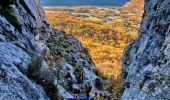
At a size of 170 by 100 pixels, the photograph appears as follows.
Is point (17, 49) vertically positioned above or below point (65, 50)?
above

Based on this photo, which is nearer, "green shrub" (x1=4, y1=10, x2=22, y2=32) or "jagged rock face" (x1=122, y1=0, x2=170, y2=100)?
"jagged rock face" (x1=122, y1=0, x2=170, y2=100)

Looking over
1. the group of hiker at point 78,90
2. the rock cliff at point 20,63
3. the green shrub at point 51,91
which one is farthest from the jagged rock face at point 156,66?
the group of hiker at point 78,90

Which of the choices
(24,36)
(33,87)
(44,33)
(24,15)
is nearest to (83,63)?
(44,33)

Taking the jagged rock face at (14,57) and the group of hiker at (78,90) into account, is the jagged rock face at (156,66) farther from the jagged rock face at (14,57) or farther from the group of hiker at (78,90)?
the group of hiker at (78,90)

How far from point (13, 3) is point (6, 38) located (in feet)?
26.7

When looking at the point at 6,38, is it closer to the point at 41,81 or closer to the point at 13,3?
the point at 41,81

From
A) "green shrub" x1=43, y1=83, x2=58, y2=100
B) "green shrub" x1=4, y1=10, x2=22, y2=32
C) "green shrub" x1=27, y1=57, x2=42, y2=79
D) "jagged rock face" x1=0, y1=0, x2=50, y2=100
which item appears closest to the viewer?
"jagged rock face" x1=0, y1=0, x2=50, y2=100

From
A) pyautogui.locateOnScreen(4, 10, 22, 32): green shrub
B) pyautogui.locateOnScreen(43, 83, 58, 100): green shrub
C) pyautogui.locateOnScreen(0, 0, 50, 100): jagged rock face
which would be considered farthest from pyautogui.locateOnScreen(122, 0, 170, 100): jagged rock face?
pyautogui.locateOnScreen(4, 10, 22, 32): green shrub

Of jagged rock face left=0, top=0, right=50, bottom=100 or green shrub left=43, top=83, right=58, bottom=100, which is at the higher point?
jagged rock face left=0, top=0, right=50, bottom=100

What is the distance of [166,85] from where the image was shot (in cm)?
2181

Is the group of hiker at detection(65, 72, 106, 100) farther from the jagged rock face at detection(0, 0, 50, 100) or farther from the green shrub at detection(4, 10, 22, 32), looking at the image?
the green shrub at detection(4, 10, 22, 32)

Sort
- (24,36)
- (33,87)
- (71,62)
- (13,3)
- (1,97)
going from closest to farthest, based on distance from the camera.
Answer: (1,97)
(33,87)
(24,36)
(13,3)
(71,62)

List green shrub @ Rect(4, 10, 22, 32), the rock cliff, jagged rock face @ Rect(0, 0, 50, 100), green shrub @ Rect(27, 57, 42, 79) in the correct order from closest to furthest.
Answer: jagged rock face @ Rect(0, 0, 50, 100) < the rock cliff < green shrub @ Rect(27, 57, 42, 79) < green shrub @ Rect(4, 10, 22, 32)

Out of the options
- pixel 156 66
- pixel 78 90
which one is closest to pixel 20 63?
pixel 156 66
